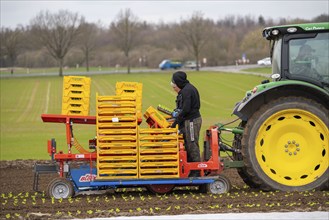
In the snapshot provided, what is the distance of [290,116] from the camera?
415 inches

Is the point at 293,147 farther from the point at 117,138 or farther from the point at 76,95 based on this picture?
the point at 76,95

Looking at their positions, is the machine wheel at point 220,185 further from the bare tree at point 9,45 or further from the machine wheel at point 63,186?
the bare tree at point 9,45

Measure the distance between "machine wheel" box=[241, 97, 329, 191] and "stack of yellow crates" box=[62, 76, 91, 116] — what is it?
8.38 ft

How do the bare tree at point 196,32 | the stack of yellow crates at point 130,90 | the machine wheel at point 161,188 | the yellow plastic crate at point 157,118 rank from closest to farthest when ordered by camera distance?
the machine wheel at point 161,188 → the yellow plastic crate at point 157,118 → the stack of yellow crates at point 130,90 → the bare tree at point 196,32

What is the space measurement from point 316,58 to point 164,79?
138 ft

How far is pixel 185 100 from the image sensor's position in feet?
36.1

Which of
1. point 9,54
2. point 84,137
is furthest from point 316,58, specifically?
point 9,54

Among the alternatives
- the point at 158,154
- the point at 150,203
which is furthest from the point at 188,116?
the point at 150,203

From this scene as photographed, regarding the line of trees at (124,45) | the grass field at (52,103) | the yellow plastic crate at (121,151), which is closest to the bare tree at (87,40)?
the line of trees at (124,45)

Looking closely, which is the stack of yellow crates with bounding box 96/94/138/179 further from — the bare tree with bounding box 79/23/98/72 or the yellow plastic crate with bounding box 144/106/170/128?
the bare tree with bounding box 79/23/98/72

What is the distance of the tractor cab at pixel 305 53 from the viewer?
1052 cm

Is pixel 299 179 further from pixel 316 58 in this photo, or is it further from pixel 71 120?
pixel 71 120

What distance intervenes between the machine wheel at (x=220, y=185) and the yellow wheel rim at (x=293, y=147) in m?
0.65

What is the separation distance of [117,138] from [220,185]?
182 centimetres
